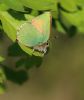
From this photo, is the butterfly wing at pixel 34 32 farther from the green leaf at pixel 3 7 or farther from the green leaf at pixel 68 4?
the green leaf at pixel 68 4

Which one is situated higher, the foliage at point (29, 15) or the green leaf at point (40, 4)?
the green leaf at point (40, 4)

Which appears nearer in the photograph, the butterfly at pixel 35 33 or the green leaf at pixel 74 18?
the butterfly at pixel 35 33

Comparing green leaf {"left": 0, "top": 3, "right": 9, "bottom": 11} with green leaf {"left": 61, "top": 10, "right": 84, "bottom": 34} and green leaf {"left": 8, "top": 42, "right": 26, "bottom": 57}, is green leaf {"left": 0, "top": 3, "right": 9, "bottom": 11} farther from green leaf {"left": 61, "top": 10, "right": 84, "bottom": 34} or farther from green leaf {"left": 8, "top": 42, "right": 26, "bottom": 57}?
green leaf {"left": 61, "top": 10, "right": 84, "bottom": 34}

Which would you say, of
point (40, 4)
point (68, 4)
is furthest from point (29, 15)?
point (68, 4)

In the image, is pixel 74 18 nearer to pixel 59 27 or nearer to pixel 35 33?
pixel 59 27

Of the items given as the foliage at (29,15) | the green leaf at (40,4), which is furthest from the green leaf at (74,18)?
the green leaf at (40,4)

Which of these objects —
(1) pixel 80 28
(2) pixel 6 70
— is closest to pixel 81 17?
Answer: (1) pixel 80 28

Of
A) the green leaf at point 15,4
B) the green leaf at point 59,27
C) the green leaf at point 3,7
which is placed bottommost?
the green leaf at point 59,27

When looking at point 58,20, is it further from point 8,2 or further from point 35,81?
point 35,81

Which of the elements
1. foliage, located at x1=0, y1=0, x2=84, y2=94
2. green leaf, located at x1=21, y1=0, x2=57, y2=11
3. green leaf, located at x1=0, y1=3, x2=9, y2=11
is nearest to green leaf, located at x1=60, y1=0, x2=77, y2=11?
foliage, located at x1=0, y1=0, x2=84, y2=94

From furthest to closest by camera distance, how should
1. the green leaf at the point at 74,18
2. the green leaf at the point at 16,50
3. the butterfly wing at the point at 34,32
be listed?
the green leaf at the point at 74,18 < the green leaf at the point at 16,50 < the butterfly wing at the point at 34,32

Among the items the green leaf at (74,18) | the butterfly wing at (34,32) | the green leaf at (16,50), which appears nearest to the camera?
the butterfly wing at (34,32)
